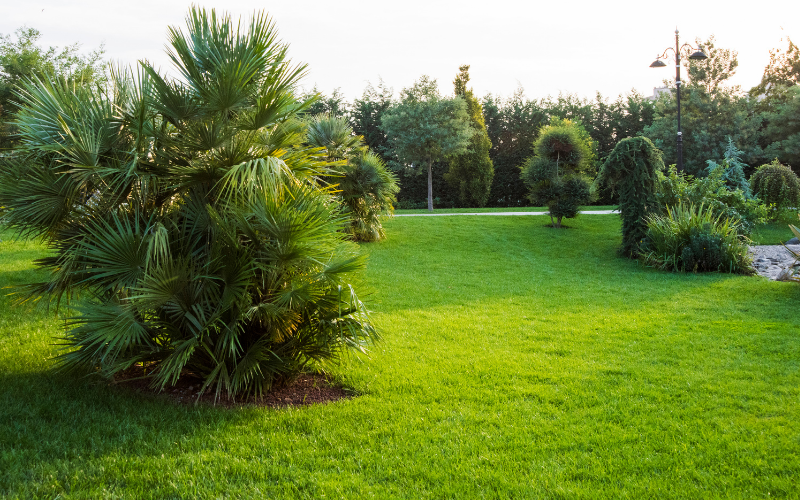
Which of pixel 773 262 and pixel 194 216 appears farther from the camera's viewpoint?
pixel 773 262

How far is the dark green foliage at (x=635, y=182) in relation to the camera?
14.0 m

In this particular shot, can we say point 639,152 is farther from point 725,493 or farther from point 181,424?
point 181,424

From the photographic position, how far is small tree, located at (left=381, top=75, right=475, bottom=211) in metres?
25.5

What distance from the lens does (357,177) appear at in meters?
15.2

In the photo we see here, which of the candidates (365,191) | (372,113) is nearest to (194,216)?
(365,191)

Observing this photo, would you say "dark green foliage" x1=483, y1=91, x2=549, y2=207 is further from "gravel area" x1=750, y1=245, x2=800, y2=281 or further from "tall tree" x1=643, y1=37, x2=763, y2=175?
"gravel area" x1=750, y1=245, x2=800, y2=281

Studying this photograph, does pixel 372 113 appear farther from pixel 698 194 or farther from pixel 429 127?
pixel 698 194

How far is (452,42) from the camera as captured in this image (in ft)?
79.4

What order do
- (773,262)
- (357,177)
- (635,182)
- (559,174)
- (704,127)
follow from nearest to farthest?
(773,262) → (635,182) → (357,177) → (559,174) → (704,127)

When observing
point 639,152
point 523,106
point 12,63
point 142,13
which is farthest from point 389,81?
point 142,13

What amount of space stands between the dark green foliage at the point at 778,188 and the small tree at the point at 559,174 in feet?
23.9

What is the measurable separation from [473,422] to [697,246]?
10025mm

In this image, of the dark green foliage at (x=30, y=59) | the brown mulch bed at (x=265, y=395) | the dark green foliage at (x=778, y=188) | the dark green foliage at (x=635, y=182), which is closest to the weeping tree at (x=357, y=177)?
the dark green foliage at (x=635, y=182)

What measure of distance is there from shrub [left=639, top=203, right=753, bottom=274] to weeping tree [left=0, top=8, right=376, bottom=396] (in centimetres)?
996
